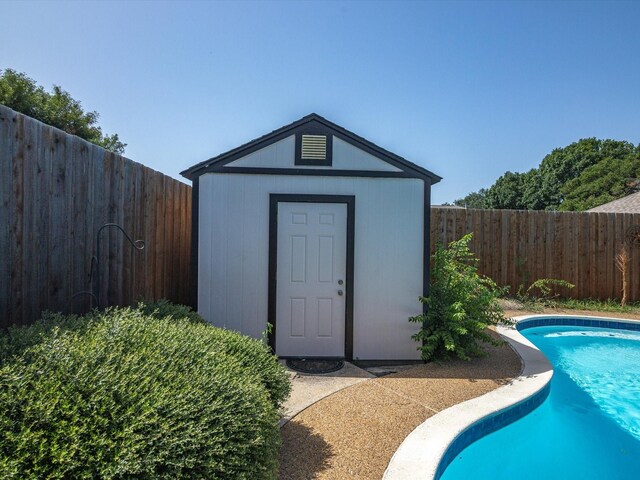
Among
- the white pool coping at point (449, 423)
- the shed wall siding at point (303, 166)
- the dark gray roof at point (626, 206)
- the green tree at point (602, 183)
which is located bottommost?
the white pool coping at point (449, 423)

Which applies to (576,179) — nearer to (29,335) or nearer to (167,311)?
(167,311)

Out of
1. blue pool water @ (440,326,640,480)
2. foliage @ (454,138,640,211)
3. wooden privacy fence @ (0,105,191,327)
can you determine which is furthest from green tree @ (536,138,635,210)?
wooden privacy fence @ (0,105,191,327)

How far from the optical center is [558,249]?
8.26 meters

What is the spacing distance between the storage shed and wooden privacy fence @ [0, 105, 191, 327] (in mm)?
660

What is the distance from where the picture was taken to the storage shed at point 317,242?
14.8ft

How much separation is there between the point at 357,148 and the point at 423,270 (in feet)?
5.86

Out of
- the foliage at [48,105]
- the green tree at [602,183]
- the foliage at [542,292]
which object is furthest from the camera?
the green tree at [602,183]

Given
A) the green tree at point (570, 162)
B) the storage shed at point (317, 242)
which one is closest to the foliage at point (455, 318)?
the storage shed at point (317, 242)

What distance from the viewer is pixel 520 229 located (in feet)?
27.1

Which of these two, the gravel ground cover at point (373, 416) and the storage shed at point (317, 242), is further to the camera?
the storage shed at point (317, 242)

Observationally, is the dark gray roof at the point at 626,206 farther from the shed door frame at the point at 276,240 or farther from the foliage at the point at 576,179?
the foliage at the point at 576,179

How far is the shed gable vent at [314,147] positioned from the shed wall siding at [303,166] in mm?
115

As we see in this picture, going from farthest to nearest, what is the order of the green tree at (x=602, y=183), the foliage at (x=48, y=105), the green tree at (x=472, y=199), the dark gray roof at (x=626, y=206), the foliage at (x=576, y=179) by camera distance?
1. the green tree at (x=472, y=199)
2. the foliage at (x=576, y=179)
3. the green tree at (x=602, y=183)
4. the dark gray roof at (x=626, y=206)
5. the foliage at (x=48, y=105)

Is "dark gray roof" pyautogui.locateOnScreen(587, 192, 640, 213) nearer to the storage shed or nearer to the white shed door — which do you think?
the storage shed
